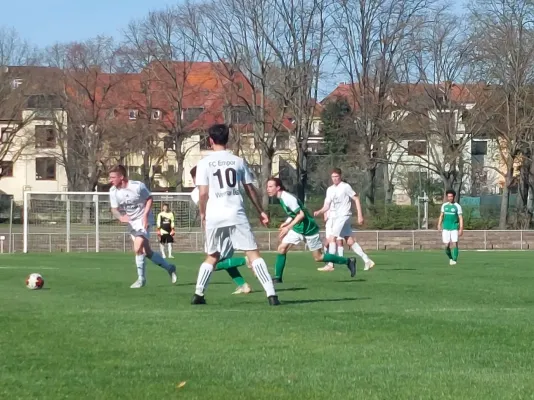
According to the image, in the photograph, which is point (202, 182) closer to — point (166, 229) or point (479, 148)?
point (166, 229)

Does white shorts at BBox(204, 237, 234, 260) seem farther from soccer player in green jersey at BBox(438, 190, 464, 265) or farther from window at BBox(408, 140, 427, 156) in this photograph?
window at BBox(408, 140, 427, 156)

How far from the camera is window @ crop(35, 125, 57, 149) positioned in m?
67.8

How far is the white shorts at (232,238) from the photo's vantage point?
34.5 ft

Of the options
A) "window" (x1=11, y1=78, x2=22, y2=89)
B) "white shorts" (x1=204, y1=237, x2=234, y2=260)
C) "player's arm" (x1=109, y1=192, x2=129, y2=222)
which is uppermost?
"window" (x1=11, y1=78, x2=22, y2=89)

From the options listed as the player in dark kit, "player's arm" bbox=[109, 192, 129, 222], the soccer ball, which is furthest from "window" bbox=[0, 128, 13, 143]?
the soccer ball

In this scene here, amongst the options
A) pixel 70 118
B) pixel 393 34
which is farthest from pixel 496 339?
pixel 70 118

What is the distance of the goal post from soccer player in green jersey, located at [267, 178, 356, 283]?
72.1 feet

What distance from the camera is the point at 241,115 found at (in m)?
62.1

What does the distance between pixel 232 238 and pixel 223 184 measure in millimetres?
613

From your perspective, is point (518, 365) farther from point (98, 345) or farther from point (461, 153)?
point (461, 153)

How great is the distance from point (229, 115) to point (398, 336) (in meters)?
53.1

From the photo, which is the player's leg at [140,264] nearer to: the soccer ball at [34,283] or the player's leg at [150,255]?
the player's leg at [150,255]

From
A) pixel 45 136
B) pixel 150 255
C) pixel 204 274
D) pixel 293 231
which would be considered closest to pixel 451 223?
pixel 293 231

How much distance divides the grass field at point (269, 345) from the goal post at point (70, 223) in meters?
25.7
